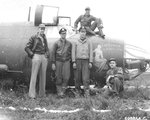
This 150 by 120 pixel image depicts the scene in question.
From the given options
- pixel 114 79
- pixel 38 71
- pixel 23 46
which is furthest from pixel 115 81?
pixel 23 46

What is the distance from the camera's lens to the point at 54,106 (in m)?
7.79

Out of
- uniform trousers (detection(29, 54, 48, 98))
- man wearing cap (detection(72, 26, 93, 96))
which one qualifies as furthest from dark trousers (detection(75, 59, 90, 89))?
uniform trousers (detection(29, 54, 48, 98))

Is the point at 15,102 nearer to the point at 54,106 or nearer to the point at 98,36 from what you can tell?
the point at 54,106

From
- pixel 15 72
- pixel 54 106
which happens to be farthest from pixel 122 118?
pixel 15 72

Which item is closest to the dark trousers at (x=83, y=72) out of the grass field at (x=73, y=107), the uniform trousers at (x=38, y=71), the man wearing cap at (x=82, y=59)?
the man wearing cap at (x=82, y=59)

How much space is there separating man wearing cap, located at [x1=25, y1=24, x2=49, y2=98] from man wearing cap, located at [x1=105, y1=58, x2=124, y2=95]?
2.01 metres

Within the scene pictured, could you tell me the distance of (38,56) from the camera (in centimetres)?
903

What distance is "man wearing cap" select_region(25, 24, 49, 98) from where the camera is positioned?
8.96 meters

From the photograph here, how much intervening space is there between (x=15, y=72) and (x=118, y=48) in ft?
11.9

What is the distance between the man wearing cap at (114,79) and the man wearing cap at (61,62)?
4.28 ft

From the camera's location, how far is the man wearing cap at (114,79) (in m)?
9.00

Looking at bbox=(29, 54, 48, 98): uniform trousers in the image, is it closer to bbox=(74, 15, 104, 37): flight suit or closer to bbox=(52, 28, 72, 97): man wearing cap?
bbox=(52, 28, 72, 97): man wearing cap

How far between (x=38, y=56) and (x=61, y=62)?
77 cm

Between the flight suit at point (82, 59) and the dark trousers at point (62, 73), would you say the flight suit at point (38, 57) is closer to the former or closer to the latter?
the dark trousers at point (62, 73)
